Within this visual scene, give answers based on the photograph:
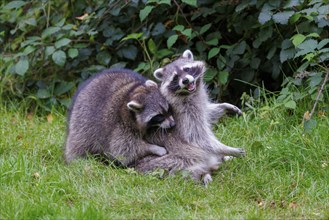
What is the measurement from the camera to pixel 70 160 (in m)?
5.77

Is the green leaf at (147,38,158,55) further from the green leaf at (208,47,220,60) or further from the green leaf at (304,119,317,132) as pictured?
the green leaf at (304,119,317,132)

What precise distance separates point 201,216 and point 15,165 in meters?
1.51

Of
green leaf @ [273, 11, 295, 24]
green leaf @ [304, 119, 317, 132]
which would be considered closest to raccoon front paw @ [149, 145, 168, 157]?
green leaf @ [304, 119, 317, 132]

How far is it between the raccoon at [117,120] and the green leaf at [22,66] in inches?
53.6

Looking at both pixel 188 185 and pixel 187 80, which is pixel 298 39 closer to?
pixel 187 80

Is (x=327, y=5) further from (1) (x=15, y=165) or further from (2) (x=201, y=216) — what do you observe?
(1) (x=15, y=165)

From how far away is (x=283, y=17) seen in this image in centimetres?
628

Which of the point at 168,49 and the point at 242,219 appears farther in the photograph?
the point at 168,49

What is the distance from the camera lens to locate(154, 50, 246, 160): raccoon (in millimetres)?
5637

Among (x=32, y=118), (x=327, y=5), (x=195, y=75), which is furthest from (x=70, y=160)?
(x=327, y=5)

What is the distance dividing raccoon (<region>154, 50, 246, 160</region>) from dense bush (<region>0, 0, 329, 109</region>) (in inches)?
37.5

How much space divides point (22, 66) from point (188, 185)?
2825mm

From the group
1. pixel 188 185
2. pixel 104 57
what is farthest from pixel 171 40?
pixel 188 185

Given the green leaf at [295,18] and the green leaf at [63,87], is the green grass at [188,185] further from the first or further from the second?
the green leaf at [63,87]
